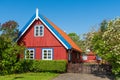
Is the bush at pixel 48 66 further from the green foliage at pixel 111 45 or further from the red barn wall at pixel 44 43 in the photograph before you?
the green foliage at pixel 111 45

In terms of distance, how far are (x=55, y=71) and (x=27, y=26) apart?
7.11 m

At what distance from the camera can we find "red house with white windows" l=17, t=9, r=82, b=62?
31203 millimetres

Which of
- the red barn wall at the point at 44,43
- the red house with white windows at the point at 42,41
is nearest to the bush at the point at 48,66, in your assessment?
the red house with white windows at the point at 42,41

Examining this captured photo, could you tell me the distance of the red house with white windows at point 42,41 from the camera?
31.2 meters

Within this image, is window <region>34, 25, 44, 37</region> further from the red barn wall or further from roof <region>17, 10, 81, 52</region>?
roof <region>17, 10, 81, 52</region>

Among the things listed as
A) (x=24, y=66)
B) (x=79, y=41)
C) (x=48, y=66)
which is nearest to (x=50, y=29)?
(x=48, y=66)

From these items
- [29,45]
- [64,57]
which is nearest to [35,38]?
[29,45]

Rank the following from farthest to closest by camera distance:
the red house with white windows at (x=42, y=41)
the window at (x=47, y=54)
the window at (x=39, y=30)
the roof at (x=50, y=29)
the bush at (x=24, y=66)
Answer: the window at (x=39, y=30)
the window at (x=47, y=54)
the red house with white windows at (x=42, y=41)
the roof at (x=50, y=29)
the bush at (x=24, y=66)

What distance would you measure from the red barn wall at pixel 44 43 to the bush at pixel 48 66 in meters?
2.10

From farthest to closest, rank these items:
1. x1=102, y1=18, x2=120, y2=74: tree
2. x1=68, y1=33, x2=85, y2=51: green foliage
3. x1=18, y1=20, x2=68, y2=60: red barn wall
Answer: x1=68, y1=33, x2=85, y2=51: green foliage → x1=18, y1=20, x2=68, y2=60: red barn wall → x1=102, y1=18, x2=120, y2=74: tree

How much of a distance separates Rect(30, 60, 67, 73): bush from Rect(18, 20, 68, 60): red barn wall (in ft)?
6.89

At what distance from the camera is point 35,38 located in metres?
32.6

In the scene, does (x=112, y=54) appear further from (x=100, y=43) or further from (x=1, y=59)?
(x=1, y=59)

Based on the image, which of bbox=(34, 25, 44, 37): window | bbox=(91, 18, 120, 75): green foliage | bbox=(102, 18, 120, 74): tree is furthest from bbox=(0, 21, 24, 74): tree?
bbox=(102, 18, 120, 74): tree
